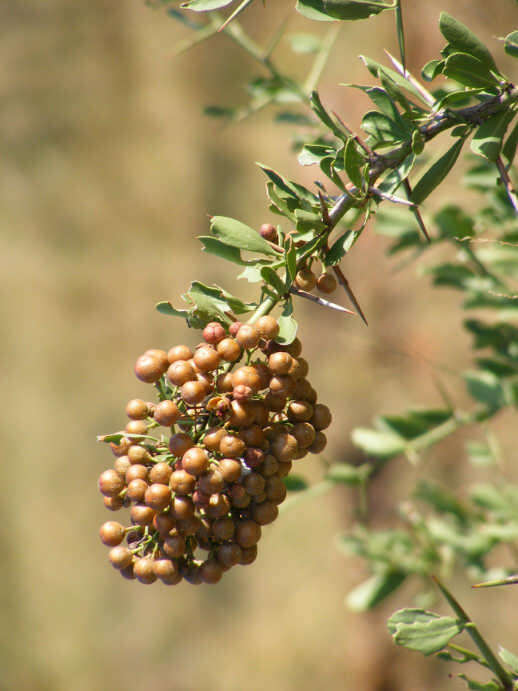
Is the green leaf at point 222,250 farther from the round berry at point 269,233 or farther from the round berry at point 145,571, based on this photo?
the round berry at point 145,571

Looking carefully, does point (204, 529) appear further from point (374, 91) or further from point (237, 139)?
point (237, 139)

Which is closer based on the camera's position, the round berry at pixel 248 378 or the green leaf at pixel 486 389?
the round berry at pixel 248 378

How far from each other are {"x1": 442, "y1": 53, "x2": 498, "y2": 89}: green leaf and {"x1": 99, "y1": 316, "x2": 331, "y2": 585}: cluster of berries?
0.15 meters

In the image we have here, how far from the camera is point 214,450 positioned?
30 centimetres

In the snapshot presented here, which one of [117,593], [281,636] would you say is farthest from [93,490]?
[281,636]

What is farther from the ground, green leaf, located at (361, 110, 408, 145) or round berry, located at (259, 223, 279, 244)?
green leaf, located at (361, 110, 408, 145)

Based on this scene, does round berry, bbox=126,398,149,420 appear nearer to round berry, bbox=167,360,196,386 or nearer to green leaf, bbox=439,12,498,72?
round berry, bbox=167,360,196,386

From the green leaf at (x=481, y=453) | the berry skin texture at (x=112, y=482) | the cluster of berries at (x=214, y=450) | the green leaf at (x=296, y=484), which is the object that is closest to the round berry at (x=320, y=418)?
the cluster of berries at (x=214, y=450)

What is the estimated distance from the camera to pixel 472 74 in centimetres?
31

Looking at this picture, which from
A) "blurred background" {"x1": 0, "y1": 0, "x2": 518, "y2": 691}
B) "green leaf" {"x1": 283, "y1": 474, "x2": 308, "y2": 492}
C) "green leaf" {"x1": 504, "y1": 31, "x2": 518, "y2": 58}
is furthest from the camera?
"blurred background" {"x1": 0, "y1": 0, "x2": 518, "y2": 691}

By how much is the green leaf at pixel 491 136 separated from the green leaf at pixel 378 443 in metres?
0.33

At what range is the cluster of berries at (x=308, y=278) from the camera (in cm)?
32

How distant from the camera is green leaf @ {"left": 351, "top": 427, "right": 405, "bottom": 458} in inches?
23.1

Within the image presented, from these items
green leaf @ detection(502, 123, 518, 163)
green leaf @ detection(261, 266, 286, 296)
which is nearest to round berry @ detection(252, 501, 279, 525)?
green leaf @ detection(261, 266, 286, 296)
